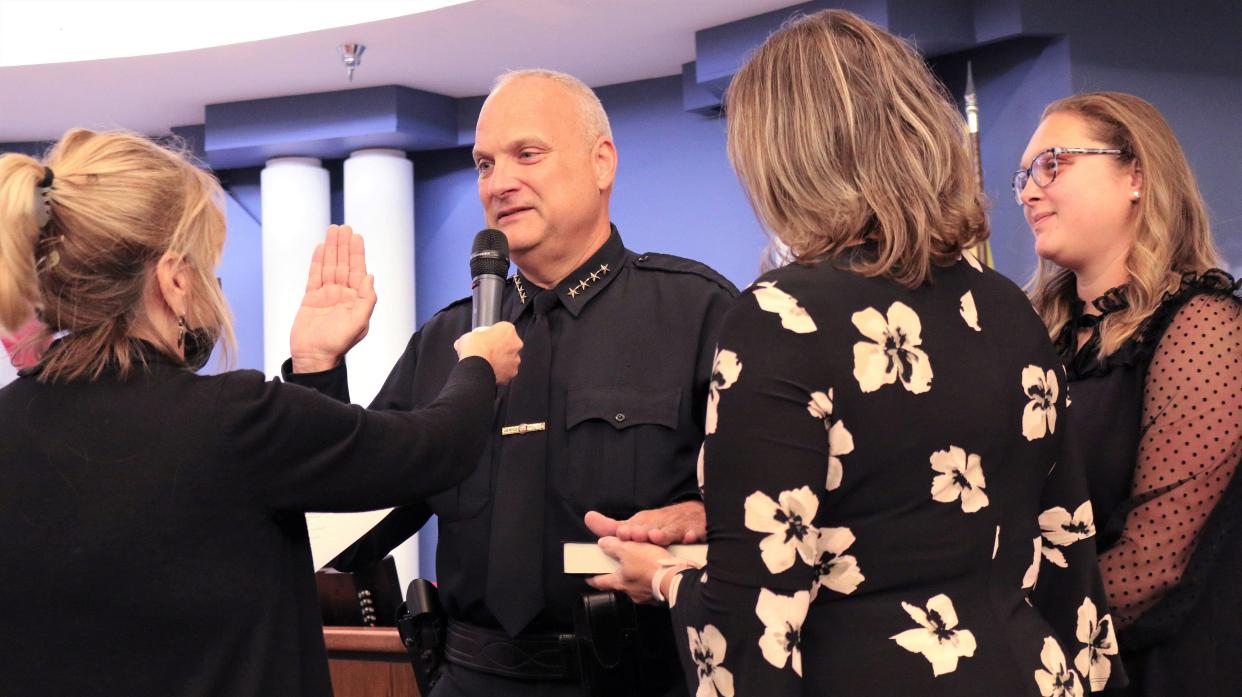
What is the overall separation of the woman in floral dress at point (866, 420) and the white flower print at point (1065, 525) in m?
0.11

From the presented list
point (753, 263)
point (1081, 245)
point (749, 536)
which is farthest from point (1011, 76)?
point (749, 536)

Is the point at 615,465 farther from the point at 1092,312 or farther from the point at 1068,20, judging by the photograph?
the point at 1068,20

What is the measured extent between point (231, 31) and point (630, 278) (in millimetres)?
4073

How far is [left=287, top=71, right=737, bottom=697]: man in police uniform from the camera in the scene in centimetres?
199

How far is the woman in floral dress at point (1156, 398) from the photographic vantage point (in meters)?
1.94

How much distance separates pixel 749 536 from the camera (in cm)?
139

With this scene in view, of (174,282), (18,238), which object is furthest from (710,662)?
(18,238)

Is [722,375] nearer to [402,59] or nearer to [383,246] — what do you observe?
[402,59]

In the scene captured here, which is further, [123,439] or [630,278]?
[630,278]

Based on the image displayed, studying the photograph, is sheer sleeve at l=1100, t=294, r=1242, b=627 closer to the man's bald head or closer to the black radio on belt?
the black radio on belt

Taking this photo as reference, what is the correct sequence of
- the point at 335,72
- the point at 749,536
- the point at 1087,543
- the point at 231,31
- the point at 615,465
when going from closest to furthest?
the point at 749,536, the point at 1087,543, the point at 615,465, the point at 231,31, the point at 335,72

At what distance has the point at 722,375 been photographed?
1.42 m

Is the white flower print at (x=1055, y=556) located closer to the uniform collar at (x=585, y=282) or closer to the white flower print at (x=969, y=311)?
Answer: the white flower print at (x=969, y=311)

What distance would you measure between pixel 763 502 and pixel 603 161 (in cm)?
116
